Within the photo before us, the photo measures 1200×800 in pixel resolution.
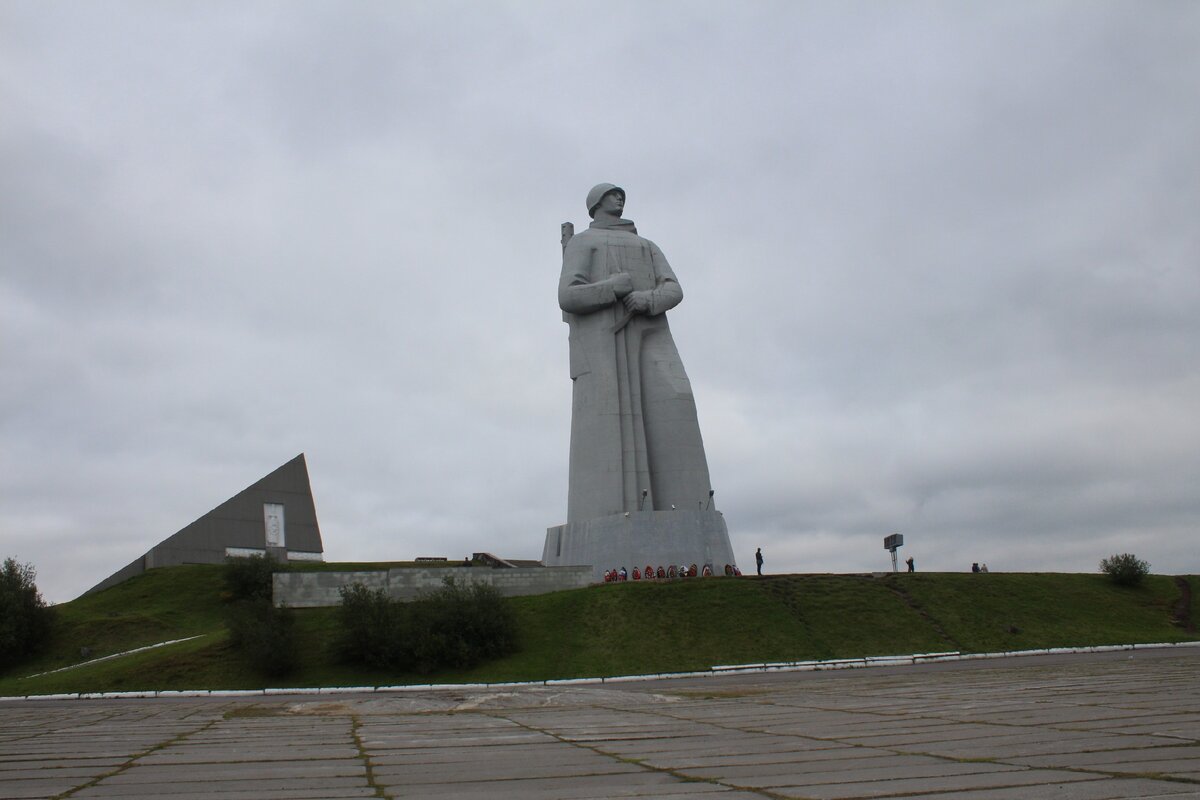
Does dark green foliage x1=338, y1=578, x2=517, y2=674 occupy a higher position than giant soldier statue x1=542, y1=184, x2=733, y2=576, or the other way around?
giant soldier statue x1=542, y1=184, x2=733, y2=576

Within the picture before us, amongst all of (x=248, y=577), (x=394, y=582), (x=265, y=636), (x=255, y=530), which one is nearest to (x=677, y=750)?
(x=265, y=636)

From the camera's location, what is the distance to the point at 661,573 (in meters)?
25.5

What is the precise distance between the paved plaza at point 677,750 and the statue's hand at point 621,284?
1835 centimetres

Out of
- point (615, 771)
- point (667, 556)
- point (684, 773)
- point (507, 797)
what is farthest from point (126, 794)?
point (667, 556)

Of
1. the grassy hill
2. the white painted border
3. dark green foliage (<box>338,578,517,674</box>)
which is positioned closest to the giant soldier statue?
the grassy hill

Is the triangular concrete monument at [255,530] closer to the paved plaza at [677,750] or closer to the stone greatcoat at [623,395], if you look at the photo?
the stone greatcoat at [623,395]

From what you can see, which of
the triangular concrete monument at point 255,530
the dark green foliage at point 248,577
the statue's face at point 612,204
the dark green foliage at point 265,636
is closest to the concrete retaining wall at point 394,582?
the dark green foliage at point 265,636

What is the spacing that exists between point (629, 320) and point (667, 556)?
6.93 meters

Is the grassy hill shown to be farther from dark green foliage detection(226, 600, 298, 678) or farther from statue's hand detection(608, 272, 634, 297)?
statue's hand detection(608, 272, 634, 297)

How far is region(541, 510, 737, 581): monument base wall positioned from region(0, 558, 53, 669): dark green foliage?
15.4 meters

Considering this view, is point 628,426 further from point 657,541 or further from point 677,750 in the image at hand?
point 677,750

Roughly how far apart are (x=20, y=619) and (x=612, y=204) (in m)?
20.2

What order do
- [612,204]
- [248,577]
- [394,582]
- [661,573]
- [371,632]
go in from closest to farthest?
[371,632]
[394,582]
[661,573]
[612,204]
[248,577]

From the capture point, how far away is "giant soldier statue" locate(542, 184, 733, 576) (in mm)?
26031
